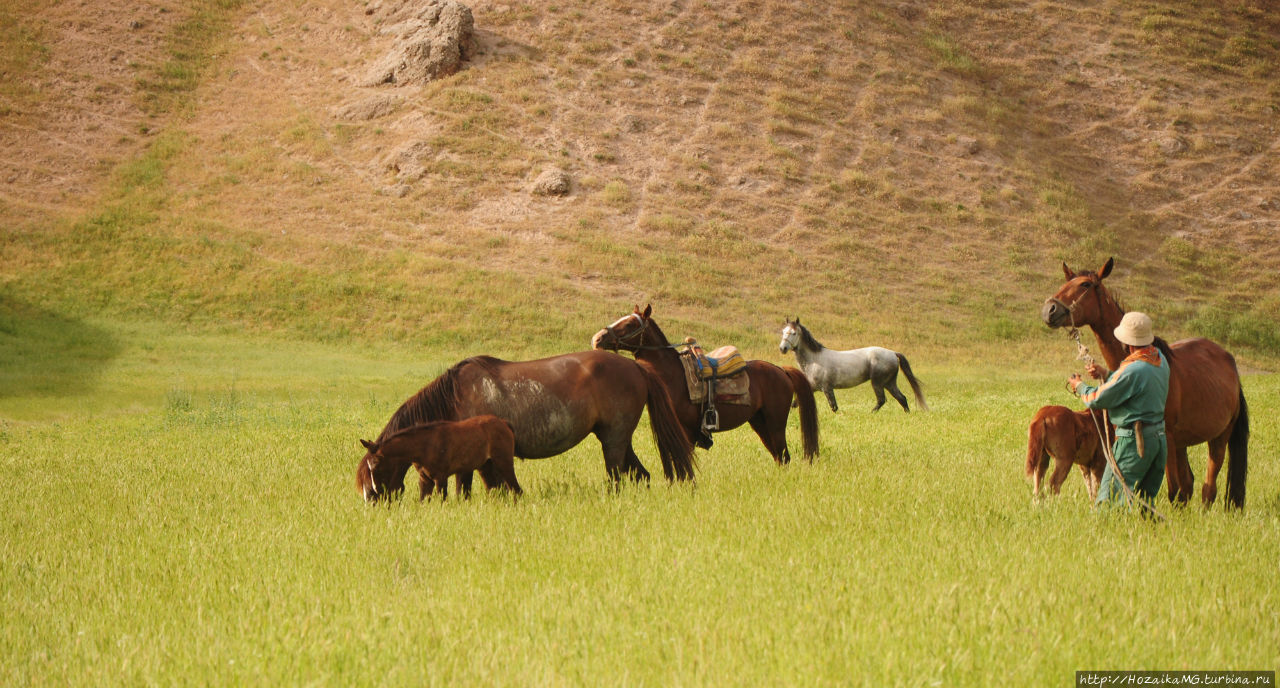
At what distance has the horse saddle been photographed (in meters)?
11.6

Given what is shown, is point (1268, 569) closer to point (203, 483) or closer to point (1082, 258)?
point (203, 483)

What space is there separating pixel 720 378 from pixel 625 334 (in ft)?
4.31

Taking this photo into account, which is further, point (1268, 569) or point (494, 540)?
point (494, 540)

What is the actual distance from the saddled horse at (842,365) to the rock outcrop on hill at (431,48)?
3801 cm

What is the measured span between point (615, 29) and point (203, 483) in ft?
168

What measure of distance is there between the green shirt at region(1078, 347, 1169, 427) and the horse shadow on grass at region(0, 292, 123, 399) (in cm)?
2554

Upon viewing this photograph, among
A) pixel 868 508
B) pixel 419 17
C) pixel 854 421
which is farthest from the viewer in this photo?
pixel 419 17

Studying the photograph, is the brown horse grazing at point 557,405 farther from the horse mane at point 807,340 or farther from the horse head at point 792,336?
the horse head at point 792,336

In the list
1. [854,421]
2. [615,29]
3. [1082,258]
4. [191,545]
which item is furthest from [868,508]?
[615,29]

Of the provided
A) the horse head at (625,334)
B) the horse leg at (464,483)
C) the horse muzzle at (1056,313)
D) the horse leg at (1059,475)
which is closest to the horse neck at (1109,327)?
the horse muzzle at (1056,313)

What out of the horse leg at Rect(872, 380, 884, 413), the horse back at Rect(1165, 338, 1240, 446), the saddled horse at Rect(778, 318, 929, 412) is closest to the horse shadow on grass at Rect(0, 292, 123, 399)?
the saddled horse at Rect(778, 318, 929, 412)

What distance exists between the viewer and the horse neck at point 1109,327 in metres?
8.79

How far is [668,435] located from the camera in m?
10.6

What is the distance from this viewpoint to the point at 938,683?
14.4 feet
